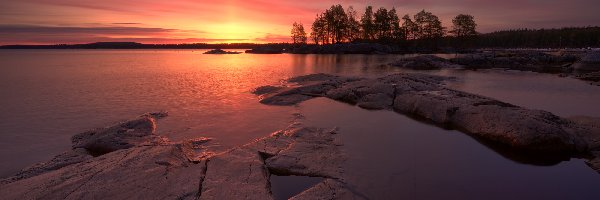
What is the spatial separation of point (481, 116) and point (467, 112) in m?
0.70

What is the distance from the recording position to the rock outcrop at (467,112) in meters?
9.06

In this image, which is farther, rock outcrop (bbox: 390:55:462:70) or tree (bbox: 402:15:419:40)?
tree (bbox: 402:15:419:40)

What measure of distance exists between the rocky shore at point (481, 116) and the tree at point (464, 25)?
93.2 m

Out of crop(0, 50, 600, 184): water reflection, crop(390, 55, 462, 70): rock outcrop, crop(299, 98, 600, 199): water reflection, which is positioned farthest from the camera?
crop(390, 55, 462, 70): rock outcrop

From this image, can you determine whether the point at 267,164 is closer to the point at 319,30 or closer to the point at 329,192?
the point at 329,192

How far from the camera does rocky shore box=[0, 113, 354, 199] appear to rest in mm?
6023

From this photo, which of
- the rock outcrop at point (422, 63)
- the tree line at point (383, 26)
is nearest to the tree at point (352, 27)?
the tree line at point (383, 26)

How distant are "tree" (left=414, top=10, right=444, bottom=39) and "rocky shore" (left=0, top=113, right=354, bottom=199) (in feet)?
340

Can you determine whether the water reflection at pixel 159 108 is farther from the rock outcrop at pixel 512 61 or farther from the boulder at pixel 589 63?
the rock outcrop at pixel 512 61

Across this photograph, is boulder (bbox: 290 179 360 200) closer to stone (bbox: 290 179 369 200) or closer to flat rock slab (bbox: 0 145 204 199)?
stone (bbox: 290 179 369 200)

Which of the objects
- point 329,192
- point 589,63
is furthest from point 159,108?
point 589,63

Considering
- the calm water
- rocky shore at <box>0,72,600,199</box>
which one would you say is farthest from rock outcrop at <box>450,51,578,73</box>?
rocky shore at <box>0,72,600,199</box>

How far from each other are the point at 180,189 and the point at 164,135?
517 centimetres

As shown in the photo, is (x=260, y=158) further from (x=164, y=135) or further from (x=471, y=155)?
(x=471, y=155)
